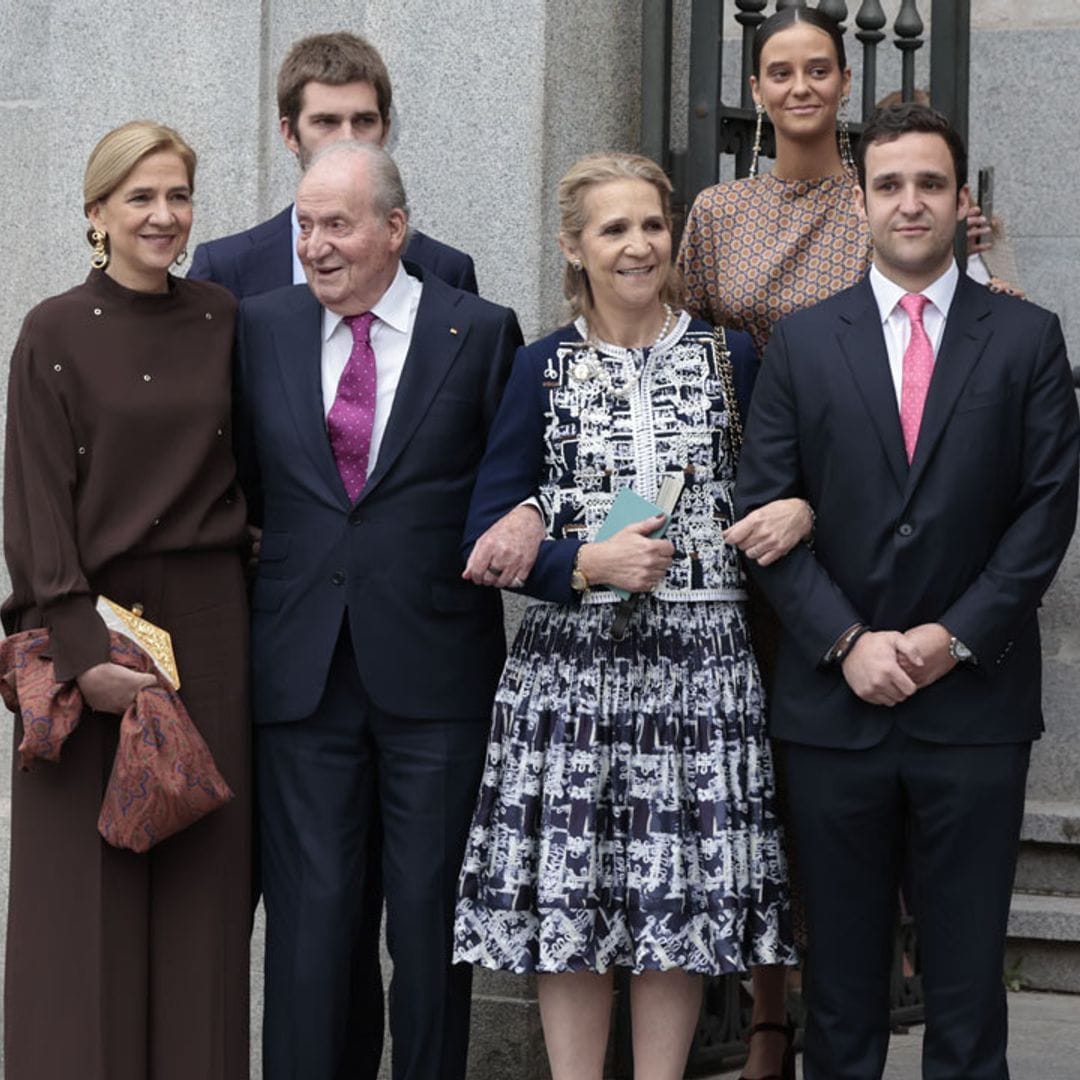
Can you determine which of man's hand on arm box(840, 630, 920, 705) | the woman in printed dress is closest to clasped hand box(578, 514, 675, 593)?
the woman in printed dress

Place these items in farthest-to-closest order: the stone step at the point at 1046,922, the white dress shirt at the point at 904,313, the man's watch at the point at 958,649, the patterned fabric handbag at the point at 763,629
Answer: the stone step at the point at 1046,922, the patterned fabric handbag at the point at 763,629, the white dress shirt at the point at 904,313, the man's watch at the point at 958,649

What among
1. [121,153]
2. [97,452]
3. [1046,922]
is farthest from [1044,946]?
[121,153]

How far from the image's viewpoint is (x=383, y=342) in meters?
4.99

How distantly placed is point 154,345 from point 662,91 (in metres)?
1.62

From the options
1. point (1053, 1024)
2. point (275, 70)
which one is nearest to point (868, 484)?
point (275, 70)

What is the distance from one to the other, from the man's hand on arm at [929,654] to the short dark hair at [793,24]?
4.65 feet

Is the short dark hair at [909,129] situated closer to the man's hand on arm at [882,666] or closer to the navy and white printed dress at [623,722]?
the navy and white printed dress at [623,722]

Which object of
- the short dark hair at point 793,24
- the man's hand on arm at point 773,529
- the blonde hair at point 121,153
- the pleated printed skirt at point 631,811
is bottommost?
the pleated printed skirt at point 631,811

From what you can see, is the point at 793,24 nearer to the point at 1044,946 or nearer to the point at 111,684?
the point at 111,684

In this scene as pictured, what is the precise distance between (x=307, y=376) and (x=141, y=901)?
114 cm

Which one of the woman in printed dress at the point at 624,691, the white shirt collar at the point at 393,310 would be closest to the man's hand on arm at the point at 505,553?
the woman in printed dress at the point at 624,691

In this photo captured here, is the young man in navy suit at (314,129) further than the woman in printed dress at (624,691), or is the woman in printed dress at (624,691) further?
the young man in navy suit at (314,129)

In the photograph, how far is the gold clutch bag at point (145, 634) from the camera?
15.4ft

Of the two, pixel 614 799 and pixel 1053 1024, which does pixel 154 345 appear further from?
pixel 1053 1024
